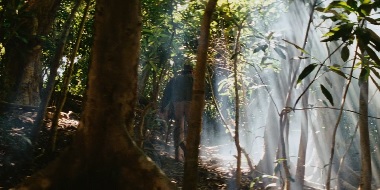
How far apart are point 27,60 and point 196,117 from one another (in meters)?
5.97

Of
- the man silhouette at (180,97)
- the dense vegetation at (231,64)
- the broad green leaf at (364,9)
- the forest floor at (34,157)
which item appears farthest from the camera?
the man silhouette at (180,97)

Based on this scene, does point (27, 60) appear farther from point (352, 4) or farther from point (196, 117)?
point (352, 4)

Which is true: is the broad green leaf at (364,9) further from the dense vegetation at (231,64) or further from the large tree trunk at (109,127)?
the large tree trunk at (109,127)

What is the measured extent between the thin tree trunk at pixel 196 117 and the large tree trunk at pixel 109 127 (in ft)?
0.54

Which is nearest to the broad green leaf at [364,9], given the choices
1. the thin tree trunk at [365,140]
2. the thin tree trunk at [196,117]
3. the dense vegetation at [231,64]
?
the dense vegetation at [231,64]

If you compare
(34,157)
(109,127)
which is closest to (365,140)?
(109,127)

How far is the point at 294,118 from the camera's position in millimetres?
11391

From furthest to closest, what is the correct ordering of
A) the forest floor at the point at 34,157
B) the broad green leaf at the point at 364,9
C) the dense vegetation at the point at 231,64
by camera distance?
1. the forest floor at the point at 34,157
2. the dense vegetation at the point at 231,64
3. the broad green leaf at the point at 364,9

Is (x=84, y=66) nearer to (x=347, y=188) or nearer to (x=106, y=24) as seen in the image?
(x=347, y=188)

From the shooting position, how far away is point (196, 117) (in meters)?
2.54

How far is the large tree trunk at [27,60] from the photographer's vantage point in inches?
282

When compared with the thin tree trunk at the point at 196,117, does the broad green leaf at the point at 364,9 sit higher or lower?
higher

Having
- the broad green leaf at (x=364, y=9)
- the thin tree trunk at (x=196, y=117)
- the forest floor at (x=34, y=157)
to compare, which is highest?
the broad green leaf at (x=364, y=9)

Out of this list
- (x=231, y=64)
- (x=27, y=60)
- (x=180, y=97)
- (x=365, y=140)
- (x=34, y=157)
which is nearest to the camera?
(x=365, y=140)
